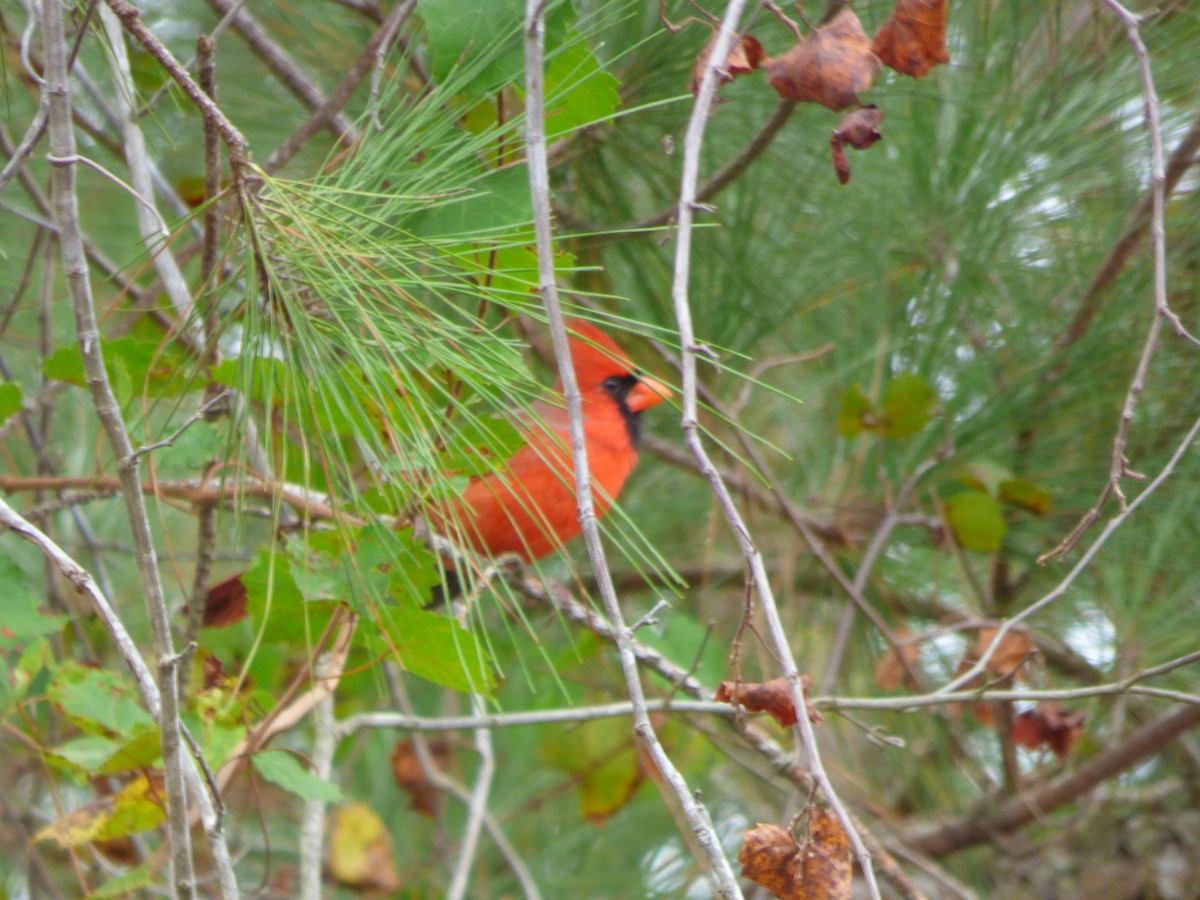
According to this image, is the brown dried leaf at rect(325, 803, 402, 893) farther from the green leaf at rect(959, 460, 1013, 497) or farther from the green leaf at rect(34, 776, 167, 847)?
the green leaf at rect(959, 460, 1013, 497)

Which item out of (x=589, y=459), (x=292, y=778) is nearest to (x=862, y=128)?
(x=292, y=778)

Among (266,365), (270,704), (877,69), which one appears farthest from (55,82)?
(270,704)

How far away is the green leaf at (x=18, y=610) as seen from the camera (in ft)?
4.84

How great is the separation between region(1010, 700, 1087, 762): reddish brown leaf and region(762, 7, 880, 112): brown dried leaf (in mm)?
1191

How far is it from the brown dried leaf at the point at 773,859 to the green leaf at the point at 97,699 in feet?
2.68

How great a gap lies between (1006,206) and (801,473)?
74 cm

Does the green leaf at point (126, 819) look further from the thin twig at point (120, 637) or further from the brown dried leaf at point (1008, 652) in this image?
the brown dried leaf at point (1008, 652)

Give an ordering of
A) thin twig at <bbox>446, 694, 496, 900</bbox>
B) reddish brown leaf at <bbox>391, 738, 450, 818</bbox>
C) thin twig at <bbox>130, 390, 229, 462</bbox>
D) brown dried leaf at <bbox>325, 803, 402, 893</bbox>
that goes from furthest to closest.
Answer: reddish brown leaf at <bbox>391, 738, 450, 818</bbox> < brown dried leaf at <bbox>325, 803, 402, 893</bbox> < thin twig at <bbox>446, 694, 496, 900</bbox> < thin twig at <bbox>130, 390, 229, 462</bbox>

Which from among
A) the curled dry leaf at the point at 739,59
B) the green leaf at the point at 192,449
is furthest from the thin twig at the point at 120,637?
the curled dry leaf at the point at 739,59

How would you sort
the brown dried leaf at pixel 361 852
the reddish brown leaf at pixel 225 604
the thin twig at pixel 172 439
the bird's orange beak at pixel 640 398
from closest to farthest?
the thin twig at pixel 172 439 < the reddish brown leaf at pixel 225 604 < the bird's orange beak at pixel 640 398 < the brown dried leaf at pixel 361 852

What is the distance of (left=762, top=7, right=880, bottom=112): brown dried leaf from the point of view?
1.18 metres

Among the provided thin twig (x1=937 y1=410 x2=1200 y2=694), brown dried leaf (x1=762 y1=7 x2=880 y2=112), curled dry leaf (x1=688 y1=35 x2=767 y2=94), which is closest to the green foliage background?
curled dry leaf (x1=688 y1=35 x2=767 y2=94)

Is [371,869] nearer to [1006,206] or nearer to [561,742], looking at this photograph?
[561,742]

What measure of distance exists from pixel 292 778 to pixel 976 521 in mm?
1374
